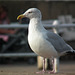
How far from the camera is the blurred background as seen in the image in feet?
29.8

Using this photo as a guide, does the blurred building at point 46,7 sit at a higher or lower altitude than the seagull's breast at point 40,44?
higher

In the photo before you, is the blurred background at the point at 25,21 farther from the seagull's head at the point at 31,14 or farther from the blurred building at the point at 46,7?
the seagull's head at the point at 31,14

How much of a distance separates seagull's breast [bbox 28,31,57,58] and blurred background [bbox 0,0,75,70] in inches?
134

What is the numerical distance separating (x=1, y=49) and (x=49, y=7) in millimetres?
4356

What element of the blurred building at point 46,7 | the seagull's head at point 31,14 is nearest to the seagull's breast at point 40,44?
the seagull's head at point 31,14

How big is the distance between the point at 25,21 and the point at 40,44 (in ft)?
14.2

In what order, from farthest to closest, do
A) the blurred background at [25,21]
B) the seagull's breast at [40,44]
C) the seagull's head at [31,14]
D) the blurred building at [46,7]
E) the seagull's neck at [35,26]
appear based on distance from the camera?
1. the blurred building at [46,7]
2. the blurred background at [25,21]
3. the seagull's head at [31,14]
4. the seagull's neck at [35,26]
5. the seagull's breast at [40,44]

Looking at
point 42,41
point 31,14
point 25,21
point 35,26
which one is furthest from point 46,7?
point 42,41

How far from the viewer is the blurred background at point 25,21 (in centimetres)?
909

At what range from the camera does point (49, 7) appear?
42.0 ft

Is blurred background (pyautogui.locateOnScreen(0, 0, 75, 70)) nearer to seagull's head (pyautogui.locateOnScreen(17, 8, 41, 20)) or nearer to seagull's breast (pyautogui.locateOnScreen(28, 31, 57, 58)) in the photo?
seagull's head (pyautogui.locateOnScreen(17, 8, 41, 20))

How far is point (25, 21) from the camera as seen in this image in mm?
8914

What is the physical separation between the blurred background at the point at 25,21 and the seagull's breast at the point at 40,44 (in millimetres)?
3400

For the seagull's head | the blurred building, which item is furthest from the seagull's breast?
the blurred building
